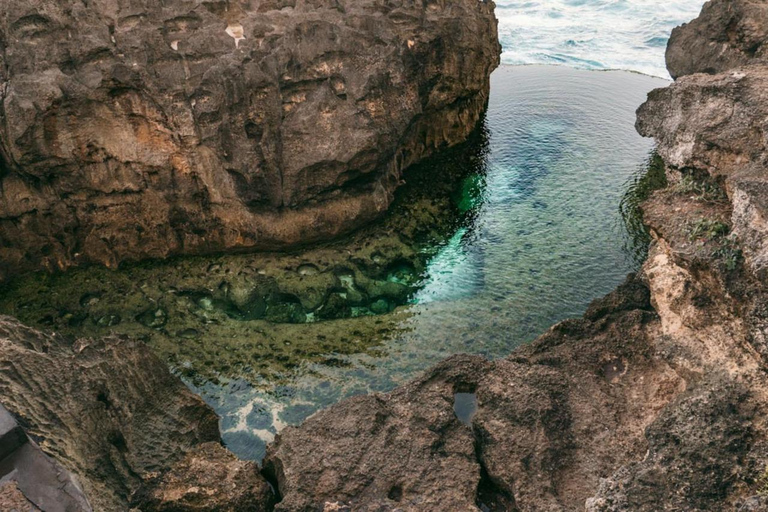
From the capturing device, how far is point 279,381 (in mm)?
12609

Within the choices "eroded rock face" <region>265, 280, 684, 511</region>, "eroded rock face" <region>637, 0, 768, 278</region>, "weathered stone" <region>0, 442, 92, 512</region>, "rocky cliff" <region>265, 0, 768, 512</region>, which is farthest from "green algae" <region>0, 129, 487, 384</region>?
"eroded rock face" <region>637, 0, 768, 278</region>

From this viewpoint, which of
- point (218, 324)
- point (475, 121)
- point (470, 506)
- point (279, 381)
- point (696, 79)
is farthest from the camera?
point (475, 121)

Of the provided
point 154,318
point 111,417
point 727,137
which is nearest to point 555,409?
point 727,137

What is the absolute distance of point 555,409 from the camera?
31.3 ft

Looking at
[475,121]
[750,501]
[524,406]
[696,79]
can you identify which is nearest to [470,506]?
[524,406]

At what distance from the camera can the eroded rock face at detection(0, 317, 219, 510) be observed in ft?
29.2

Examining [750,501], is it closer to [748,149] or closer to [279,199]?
[748,149]

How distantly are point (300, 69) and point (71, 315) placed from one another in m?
7.81

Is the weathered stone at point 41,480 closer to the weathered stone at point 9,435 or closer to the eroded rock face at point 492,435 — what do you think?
the weathered stone at point 9,435

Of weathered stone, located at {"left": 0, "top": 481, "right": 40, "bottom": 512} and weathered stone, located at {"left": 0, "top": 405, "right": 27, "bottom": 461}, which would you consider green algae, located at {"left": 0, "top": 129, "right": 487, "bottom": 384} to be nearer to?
weathered stone, located at {"left": 0, "top": 405, "right": 27, "bottom": 461}

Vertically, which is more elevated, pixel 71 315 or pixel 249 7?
pixel 249 7

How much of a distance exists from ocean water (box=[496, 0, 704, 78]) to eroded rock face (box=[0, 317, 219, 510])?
26.6 metres

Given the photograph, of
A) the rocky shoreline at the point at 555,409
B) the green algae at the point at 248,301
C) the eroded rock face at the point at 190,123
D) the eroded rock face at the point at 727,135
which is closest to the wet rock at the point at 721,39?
the eroded rock face at the point at 727,135

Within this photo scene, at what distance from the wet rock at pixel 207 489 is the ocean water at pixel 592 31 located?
27.5 m
